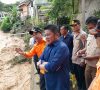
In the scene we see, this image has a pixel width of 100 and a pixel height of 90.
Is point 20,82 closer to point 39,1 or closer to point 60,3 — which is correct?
point 60,3

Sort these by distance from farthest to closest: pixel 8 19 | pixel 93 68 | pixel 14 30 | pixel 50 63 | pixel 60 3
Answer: pixel 8 19 → pixel 14 30 → pixel 60 3 → pixel 93 68 → pixel 50 63

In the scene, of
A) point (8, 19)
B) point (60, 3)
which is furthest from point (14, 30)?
point (60, 3)

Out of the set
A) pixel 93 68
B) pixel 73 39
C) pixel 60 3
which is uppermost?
pixel 60 3

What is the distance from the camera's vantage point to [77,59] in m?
6.07

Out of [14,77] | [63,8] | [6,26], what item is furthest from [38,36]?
[6,26]

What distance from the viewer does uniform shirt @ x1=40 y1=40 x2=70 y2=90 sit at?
432 cm

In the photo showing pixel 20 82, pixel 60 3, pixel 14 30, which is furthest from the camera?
pixel 14 30

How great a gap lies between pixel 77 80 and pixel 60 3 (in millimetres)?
7811

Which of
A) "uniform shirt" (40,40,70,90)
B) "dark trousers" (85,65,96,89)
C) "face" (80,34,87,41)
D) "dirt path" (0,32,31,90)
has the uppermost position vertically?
"face" (80,34,87,41)

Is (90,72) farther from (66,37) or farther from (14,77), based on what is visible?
(14,77)

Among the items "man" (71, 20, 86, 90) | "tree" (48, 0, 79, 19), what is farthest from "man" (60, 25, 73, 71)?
"tree" (48, 0, 79, 19)

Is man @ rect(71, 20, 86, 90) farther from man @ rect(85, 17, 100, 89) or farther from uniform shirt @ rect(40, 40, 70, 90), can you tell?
uniform shirt @ rect(40, 40, 70, 90)

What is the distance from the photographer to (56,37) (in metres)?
4.48

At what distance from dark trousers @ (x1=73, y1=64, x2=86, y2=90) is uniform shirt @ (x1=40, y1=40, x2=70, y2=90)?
1558 mm
